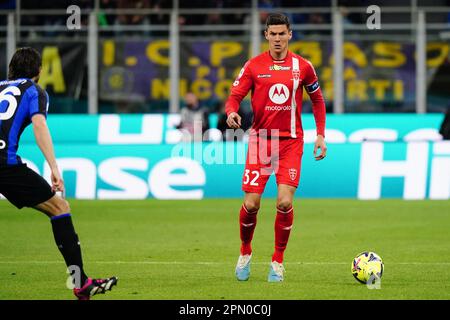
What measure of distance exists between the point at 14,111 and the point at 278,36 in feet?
8.95

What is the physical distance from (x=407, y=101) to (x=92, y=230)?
10384mm

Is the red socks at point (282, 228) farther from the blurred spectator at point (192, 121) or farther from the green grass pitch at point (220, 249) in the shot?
the blurred spectator at point (192, 121)

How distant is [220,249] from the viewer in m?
12.4

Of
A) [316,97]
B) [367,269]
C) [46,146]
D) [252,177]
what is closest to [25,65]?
[46,146]

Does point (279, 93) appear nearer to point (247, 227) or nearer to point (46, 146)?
point (247, 227)

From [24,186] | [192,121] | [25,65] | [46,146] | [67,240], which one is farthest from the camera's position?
[192,121]

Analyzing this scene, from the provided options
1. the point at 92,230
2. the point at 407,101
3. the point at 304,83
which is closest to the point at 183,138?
the point at 407,101

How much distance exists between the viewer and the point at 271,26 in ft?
31.9

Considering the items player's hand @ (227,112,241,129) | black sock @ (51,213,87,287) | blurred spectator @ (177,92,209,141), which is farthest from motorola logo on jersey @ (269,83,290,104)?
blurred spectator @ (177,92,209,141)

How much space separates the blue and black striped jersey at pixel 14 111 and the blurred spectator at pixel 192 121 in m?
13.8

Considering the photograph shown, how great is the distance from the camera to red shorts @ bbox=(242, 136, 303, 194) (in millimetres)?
9719

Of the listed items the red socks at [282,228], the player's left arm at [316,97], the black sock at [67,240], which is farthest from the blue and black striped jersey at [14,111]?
the player's left arm at [316,97]
